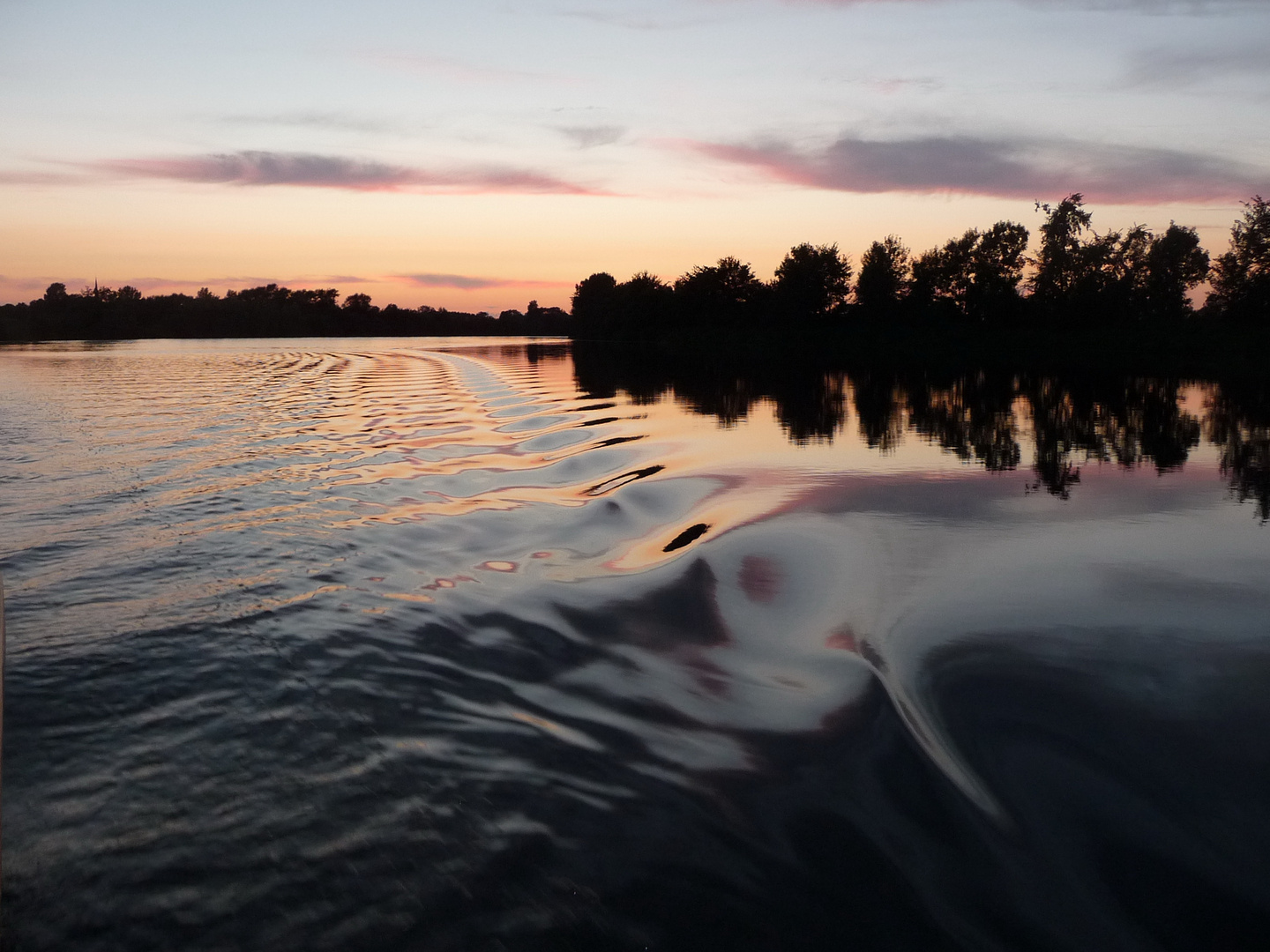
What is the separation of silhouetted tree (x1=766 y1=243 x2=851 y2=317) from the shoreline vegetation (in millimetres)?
143

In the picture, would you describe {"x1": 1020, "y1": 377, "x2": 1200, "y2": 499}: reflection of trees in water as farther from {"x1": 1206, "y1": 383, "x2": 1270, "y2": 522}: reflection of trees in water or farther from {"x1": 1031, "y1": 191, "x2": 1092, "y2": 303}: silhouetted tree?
{"x1": 1031, "y1": 191, "x2": 1092, "y2": 303}: silhouetted tree

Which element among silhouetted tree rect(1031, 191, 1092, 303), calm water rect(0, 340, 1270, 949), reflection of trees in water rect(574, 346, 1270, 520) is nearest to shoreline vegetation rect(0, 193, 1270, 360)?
silhouetted tree rect(1031, 191, 1092, 303)

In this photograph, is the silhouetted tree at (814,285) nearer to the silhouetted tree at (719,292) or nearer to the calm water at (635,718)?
the silhouetted tree at (719,292)

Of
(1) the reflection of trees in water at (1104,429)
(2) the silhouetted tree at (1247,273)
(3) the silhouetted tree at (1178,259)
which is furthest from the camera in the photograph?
(3) the silhouetted tree at (1178,259)

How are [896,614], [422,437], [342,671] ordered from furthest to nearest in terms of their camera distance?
[422,437] → [896,614] → [342,671]

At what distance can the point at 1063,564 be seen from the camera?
23.0 ft

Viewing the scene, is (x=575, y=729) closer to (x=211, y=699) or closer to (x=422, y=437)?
(x=211, y=699)

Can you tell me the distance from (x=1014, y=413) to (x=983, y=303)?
6586 centimetres

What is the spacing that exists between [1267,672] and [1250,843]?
1.98 meters

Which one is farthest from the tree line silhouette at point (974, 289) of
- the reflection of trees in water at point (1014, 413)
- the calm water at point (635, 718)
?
the calm water at point (635, 718)

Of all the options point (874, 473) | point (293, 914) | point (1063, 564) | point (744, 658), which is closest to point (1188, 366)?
point (874, 473)

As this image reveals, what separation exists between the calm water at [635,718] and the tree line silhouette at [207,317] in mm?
140994

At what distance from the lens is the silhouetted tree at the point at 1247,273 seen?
60.4 meters

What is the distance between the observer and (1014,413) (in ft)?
67.4
